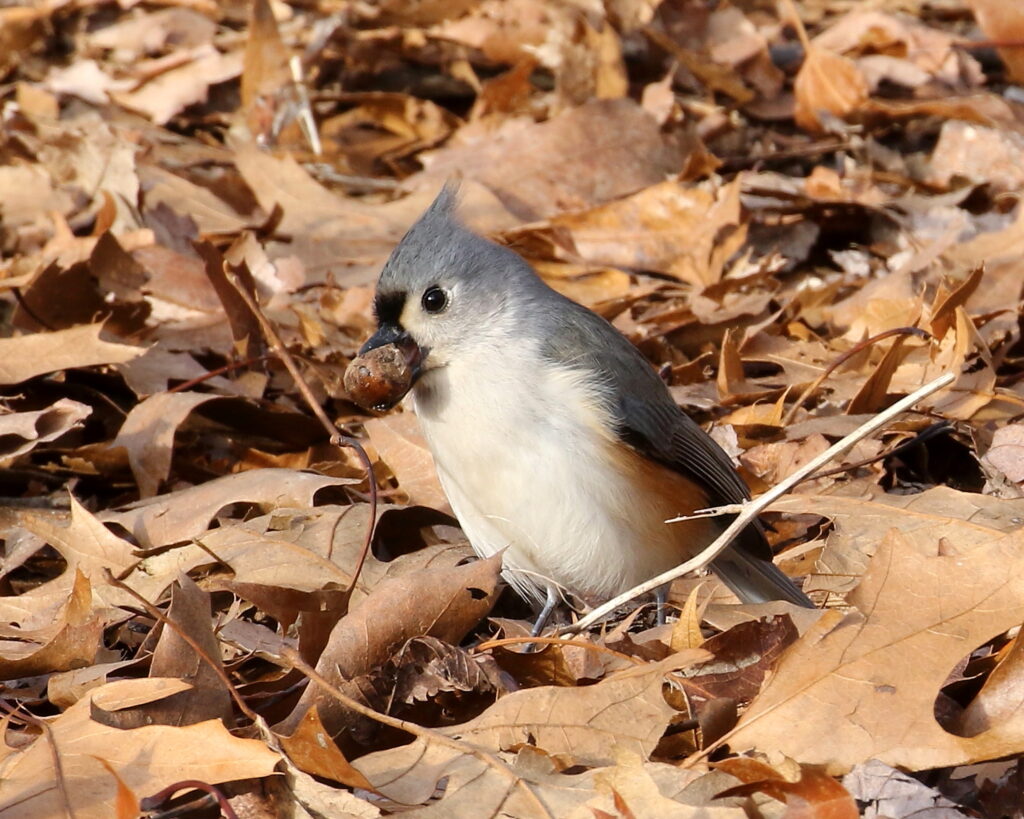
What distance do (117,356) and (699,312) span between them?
2.22m

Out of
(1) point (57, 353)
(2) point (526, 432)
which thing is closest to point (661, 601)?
(2) point (526, 432)

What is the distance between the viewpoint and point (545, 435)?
362 cm

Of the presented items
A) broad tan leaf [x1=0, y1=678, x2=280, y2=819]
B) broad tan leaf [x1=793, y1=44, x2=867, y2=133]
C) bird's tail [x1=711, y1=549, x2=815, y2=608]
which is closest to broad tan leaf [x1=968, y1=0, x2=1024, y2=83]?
broad tan leaf [x1=793, y1=44, x2=867, y2=133]

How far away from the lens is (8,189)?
20.5 ft

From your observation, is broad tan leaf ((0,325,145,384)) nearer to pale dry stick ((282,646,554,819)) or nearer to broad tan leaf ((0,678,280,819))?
pale dry stick ((282,646,554,819))

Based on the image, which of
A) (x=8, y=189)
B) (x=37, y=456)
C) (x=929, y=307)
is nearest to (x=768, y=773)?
(x=929, y=307)

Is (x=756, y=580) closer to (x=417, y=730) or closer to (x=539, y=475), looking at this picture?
(x=539, y=475)

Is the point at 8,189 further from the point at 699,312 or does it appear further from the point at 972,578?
the point at 972,578

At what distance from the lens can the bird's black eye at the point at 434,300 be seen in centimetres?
389

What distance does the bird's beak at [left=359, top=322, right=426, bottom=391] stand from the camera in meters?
3.81

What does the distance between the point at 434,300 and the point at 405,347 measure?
184 mm

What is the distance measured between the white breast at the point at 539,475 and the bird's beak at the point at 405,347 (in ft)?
0.18

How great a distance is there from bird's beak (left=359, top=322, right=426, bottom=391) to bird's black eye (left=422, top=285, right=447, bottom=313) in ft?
0.36

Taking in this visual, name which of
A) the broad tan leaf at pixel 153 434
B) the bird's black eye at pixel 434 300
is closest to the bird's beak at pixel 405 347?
the bird's black eye at pixel 434 300
